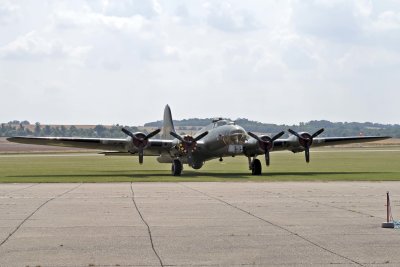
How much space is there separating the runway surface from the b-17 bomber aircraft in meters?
16.2

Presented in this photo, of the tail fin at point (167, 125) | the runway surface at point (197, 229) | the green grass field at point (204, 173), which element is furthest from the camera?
the tail fin at point (167, 125)

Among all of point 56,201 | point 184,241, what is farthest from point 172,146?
point 184,241

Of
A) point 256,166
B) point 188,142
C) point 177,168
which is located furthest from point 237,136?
point 177,168

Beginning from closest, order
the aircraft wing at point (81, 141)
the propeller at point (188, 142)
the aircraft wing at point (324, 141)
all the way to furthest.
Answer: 1. the aircraft wing at point (81, 141)
2. the propeller at point (188, 142)
3. the aircraft wing at point (324, 141)

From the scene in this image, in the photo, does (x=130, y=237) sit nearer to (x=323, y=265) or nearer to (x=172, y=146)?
(x=323, y=265)

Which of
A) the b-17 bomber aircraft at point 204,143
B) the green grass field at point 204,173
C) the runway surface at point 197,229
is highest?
the b-17 bomber aircraft at point 204,143

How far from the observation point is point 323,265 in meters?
12.4

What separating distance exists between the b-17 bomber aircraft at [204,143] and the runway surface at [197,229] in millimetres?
16170

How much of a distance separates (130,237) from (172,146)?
107ft

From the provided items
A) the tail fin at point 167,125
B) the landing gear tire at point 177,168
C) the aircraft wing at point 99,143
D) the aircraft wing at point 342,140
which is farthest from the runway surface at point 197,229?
the tail fin at point 167,125

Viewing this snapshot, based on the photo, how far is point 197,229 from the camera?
17422mm

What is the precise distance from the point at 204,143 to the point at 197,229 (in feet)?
105

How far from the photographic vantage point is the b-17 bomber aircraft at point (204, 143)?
1828 inches

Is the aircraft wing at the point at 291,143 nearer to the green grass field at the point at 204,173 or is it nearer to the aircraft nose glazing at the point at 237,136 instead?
the aircraft nose glazing at the point at 237,136
